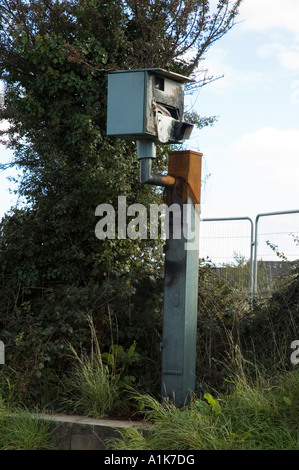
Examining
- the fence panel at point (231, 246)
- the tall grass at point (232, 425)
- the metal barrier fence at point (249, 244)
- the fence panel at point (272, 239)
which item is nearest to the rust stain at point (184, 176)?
the tall grass at point (232, 425)

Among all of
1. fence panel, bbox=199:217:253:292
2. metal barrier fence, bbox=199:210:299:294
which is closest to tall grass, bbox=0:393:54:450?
metal barrier fence, bbox=199:210:299:294

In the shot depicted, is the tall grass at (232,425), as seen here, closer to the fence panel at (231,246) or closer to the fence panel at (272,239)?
the fence panel at (272,239)

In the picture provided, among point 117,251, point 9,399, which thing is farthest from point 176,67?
point 9,399

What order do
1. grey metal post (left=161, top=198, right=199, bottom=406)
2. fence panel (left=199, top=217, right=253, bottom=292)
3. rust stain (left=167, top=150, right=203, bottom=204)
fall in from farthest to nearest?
1. fence panel (left=199, top=217, right=253, bottom=292)
2. rust stain (left=167, top=150, right=203, bottom=204)
3. grey metal post (left=161, top=198, right=199, bottom=406)

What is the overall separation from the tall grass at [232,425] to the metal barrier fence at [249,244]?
4.05 meters

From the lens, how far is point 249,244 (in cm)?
1055

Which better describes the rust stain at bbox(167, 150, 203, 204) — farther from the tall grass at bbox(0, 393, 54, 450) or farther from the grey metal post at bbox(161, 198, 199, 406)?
the tall grass at bbox(0, 393, 54, 450)

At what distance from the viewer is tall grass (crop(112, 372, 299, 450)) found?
196 inches

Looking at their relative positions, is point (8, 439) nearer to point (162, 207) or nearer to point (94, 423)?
point (94, 423)

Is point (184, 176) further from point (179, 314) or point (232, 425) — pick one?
point (232, 425)

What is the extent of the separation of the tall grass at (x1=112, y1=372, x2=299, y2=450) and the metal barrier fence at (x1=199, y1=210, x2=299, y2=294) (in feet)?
13.3

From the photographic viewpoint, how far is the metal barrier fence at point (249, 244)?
10.0m

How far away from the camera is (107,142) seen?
27.4 feet

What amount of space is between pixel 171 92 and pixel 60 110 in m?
2.37
